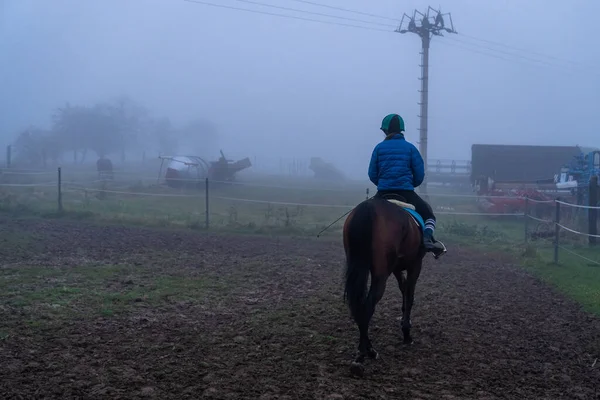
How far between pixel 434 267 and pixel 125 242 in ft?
20.5

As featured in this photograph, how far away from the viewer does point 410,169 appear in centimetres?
630

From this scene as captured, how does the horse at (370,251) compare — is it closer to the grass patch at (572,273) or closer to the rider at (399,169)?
the rider at (399,169)

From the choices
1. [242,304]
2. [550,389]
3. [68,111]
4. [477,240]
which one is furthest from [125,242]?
[68,111]

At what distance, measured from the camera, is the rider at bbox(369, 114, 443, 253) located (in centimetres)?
622

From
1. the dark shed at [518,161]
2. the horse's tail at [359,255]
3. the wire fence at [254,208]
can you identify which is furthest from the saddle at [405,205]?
the dark shed at [518,161]

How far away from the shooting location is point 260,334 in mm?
6117

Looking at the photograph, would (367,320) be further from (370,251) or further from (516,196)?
(516,196)

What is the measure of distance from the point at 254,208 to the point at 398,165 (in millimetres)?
16751

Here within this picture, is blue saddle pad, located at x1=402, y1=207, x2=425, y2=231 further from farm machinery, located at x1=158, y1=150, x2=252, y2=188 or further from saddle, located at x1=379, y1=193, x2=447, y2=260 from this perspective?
farm machinery, located at x1=158, y1=150, x2=252, y2=188

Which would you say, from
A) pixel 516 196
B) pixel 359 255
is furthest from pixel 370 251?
pixel 516 196

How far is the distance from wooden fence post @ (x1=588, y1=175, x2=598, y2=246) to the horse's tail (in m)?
10.5

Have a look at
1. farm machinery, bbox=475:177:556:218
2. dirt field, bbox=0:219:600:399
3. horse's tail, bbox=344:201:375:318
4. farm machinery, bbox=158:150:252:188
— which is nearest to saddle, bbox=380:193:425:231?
horse's tail, bbox=344:201:375:318

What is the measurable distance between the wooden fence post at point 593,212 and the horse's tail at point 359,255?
34.4 feet

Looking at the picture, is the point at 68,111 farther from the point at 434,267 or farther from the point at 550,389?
the point at 550,389
